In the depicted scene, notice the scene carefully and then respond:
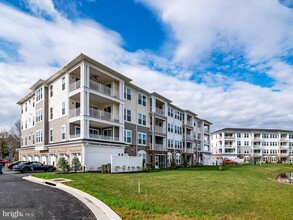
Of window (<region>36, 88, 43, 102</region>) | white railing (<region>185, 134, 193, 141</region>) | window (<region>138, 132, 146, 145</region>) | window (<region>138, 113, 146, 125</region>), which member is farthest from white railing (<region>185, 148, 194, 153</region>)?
window (<region>36, 88, 43, 102</region>)

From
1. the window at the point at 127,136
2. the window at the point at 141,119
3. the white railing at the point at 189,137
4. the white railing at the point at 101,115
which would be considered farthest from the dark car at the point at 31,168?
the white railing at the point at 189,137

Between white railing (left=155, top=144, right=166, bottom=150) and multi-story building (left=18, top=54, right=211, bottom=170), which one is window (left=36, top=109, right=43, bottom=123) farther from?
white railing (left=155, top=144, right=166, bottom=150)

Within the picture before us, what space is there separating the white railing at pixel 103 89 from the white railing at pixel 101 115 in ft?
8.13

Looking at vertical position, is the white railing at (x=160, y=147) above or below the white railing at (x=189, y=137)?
below

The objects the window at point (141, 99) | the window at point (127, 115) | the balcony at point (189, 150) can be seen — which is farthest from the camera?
the balcony at point (189, 150)

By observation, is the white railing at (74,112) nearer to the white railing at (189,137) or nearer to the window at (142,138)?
the window at (142,138)

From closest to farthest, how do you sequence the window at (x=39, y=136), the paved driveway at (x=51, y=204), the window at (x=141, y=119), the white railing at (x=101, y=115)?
the paved driveway at (x=51, y=204), the white railing at (x=101, y=115), the window at (x=39, y=136), the window at (x=141, y=119)

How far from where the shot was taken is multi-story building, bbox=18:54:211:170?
93.2ft

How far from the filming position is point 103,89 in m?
31.8

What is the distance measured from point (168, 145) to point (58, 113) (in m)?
22.8

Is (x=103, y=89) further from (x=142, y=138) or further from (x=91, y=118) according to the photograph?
(x=142, y=138)

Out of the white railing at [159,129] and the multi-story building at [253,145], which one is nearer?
the white railing at [159,129]

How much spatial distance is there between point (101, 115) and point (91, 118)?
310 centimetres

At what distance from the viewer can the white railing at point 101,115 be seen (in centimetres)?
3038
